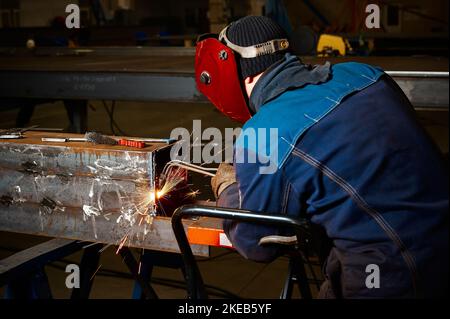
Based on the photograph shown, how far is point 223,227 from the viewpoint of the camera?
5.29 feet

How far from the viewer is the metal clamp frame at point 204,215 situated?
1371 mm

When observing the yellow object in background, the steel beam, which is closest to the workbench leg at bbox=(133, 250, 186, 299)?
the steel beam

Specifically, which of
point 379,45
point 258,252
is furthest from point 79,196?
point 379,45

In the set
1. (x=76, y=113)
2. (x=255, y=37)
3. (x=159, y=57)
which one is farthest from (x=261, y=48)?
(x=159, y=57)

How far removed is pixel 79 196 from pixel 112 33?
10226 millimetres

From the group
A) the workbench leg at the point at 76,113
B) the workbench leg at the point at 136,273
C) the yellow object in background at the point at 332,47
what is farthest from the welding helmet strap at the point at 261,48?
the yellow object in background at the point at 332,47

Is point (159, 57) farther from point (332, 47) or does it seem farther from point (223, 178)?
point (223, 178)

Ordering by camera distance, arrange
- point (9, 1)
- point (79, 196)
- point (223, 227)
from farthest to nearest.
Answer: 1. point (9, 1)
2. point (79, 196)
3. point (223, 227)

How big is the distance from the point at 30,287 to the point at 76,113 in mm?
3492

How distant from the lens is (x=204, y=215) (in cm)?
151

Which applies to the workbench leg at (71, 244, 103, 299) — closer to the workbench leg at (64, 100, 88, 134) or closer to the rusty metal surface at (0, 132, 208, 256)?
the rusty metal surface at (0, 132, 208, 256)

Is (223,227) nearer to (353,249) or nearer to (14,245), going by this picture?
(353,249)

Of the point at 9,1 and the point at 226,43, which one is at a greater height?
the point at 9,1

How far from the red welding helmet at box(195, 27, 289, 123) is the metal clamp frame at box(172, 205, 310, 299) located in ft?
1.11
